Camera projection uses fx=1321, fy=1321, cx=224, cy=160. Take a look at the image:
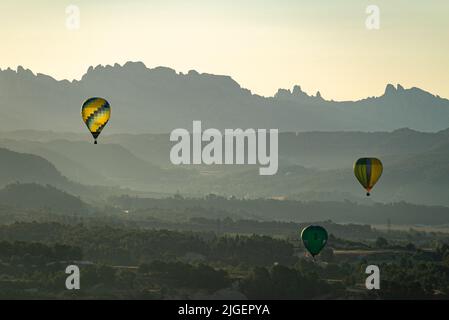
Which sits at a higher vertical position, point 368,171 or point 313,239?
point 368,171

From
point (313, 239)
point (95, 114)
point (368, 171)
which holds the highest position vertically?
point (95, 114)

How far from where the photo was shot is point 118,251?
194 meters

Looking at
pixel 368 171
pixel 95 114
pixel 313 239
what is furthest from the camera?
pixel 368 171

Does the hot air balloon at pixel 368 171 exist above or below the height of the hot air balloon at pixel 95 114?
below

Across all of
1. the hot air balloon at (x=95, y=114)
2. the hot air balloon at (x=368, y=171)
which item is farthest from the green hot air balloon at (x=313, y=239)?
the hot air balloon at (x=95, y=114)

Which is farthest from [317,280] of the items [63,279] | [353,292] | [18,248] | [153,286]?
[18,248]

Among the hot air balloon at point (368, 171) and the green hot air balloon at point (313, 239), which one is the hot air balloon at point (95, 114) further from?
the hot air balloon at point (368, 171)

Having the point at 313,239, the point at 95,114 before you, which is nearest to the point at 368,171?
the point at 313,239

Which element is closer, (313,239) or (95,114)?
(313,239)

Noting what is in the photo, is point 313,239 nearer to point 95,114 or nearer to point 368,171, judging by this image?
point 368,171
